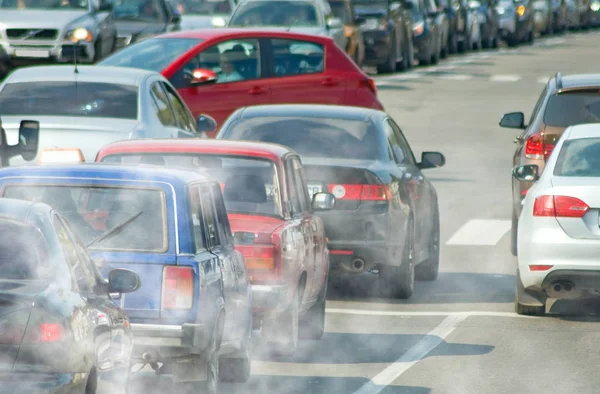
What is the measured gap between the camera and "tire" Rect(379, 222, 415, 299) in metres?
14.3

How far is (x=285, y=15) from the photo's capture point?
99.4ft

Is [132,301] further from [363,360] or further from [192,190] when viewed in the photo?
[363,360]

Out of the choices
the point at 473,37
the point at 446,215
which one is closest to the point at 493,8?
the point at 473,37

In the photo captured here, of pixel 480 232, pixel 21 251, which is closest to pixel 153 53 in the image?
pixel 480 232

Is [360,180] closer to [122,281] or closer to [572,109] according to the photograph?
[572,109]

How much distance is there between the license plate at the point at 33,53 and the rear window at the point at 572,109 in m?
13.2

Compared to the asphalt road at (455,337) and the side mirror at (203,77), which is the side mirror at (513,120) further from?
the side mirror at (203,77)

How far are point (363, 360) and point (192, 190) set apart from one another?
8.22 feet

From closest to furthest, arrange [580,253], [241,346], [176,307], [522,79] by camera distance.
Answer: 1. [176,307]
2. [241,346]
3. [580,253]
4. [522,79]

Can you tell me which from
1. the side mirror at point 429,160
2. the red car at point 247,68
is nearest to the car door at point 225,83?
the red car at point 247,68

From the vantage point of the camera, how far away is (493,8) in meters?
54.1

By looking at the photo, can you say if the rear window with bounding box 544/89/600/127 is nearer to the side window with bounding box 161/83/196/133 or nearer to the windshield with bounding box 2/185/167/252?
the side window with bounding box 161/83/196/133

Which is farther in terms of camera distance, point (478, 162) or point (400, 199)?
point (478, 162)

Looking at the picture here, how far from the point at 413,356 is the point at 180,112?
6256 mm
